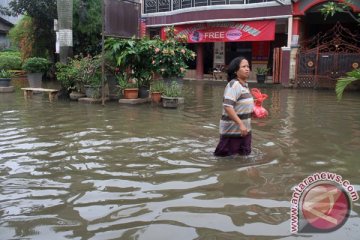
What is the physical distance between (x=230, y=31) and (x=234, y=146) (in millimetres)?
17893

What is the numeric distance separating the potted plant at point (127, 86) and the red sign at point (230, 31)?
8.27m

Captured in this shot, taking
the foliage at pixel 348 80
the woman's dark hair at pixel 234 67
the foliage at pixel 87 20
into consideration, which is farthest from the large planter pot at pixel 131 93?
the foliage at pixel 87 20

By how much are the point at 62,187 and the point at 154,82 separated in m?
8.35

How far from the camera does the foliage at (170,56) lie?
1291 cm

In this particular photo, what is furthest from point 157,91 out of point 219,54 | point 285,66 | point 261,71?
point 219,54

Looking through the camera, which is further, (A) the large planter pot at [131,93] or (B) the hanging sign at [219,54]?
(B) the hanging sign at [219,54]

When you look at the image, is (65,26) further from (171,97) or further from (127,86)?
(171,97)

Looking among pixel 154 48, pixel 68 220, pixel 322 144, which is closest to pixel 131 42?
pixel 154 48

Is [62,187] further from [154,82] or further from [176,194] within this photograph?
[154,82]

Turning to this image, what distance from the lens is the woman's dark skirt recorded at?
20.2 feet

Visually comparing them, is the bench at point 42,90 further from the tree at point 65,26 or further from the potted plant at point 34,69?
the potted plant at point 34,69

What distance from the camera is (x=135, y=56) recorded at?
12875 millimetres

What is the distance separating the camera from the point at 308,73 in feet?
66.1

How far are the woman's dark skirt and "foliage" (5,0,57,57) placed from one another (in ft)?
61.1
